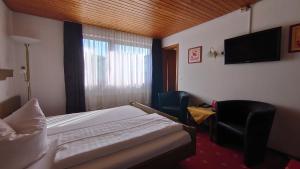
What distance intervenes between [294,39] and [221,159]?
1970 millimetres

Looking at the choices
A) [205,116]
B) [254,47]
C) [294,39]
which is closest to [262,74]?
[254,47]

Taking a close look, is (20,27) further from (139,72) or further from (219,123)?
(219,123)

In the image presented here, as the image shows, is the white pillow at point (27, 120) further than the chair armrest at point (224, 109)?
No

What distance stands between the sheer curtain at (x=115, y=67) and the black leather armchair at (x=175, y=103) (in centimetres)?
83

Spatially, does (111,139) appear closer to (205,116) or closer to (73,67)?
(205,116)

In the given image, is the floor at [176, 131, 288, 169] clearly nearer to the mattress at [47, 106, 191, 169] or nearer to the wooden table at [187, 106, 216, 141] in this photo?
the wooden table at [187, 106, 216, 141]

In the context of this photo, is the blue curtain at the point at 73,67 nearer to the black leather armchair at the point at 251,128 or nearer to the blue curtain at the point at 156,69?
the blue curtain at the point at 156,69

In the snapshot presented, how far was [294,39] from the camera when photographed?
2.00 metres

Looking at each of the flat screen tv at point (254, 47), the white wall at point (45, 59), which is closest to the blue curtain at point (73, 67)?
the white wall at point (45, 59)

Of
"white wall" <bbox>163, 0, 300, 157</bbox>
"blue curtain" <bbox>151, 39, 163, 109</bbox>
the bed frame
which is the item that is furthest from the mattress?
"blue curtain" <bbox>151, 39, 163, 109</bbox>

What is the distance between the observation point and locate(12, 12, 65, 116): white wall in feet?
9.56

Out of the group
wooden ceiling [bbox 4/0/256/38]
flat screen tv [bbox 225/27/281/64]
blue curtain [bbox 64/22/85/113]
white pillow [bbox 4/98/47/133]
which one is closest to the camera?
white pillow [bbox 4/98/47/133]

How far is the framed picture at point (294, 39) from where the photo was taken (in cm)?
196

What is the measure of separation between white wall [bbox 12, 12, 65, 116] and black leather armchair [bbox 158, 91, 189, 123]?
240cm
